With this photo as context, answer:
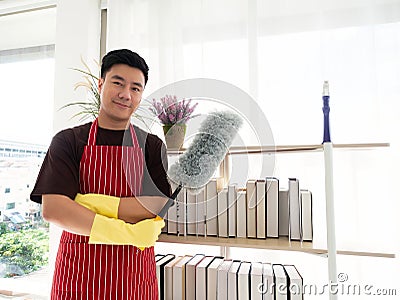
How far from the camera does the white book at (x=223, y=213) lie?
51.6 inches

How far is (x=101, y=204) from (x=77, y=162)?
163 millimetres

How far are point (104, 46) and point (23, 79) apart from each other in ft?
2.17

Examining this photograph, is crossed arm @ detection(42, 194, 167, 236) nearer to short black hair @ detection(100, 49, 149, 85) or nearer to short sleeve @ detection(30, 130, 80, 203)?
short sleeve @ detection(30, 130, 80, 203)

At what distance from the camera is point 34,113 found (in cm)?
215

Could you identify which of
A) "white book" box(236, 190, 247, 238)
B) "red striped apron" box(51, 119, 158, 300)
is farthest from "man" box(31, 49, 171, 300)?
"white book" box(236, 190, 247, 238)

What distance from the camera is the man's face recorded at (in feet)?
3.43

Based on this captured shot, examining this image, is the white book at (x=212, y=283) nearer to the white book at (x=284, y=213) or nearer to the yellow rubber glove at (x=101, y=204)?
the white book at (x=284, y=213)

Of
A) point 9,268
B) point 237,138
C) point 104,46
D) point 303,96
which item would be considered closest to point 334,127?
point 303,96

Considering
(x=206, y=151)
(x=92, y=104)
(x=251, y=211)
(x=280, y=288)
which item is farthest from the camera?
(x=92, y=104)

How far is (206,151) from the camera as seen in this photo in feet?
2.45

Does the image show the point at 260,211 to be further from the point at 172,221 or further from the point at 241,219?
the point at 172,221

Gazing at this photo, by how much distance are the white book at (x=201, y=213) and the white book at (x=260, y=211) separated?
212 millimetres

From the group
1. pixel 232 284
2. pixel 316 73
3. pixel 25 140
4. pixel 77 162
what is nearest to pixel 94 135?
pixel 77 162

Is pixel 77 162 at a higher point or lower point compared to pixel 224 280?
higher
